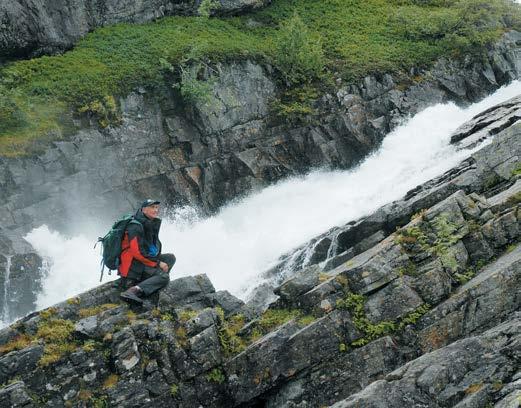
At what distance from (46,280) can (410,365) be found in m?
15.7

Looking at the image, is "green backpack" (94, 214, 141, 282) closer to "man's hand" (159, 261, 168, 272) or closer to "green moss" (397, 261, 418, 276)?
"man's hand" (159, 261, 168, 272)

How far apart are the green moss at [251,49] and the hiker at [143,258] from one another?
13.7 metres

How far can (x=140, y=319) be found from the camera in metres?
12.5

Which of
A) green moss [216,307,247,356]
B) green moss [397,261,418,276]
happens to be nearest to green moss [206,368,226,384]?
green moss [216,307,247,356]

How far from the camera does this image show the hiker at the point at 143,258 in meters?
12.7

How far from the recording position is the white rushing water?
72.8 ft

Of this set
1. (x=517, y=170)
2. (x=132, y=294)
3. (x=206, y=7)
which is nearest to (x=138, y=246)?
(x=132, y=294)

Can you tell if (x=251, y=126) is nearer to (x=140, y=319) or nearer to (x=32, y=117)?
(x=32, y=117)

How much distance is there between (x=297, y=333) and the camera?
12039 millimetres

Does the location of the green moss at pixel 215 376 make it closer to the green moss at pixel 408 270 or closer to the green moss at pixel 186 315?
the green moss at pixel 186 315

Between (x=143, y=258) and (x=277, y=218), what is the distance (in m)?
13.6

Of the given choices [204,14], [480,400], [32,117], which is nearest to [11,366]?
[480,400]

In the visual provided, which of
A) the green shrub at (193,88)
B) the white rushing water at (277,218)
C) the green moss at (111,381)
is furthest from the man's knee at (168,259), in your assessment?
the green shrub at (193,88)

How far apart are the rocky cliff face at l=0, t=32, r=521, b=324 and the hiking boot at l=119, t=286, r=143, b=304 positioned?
37.3ft
